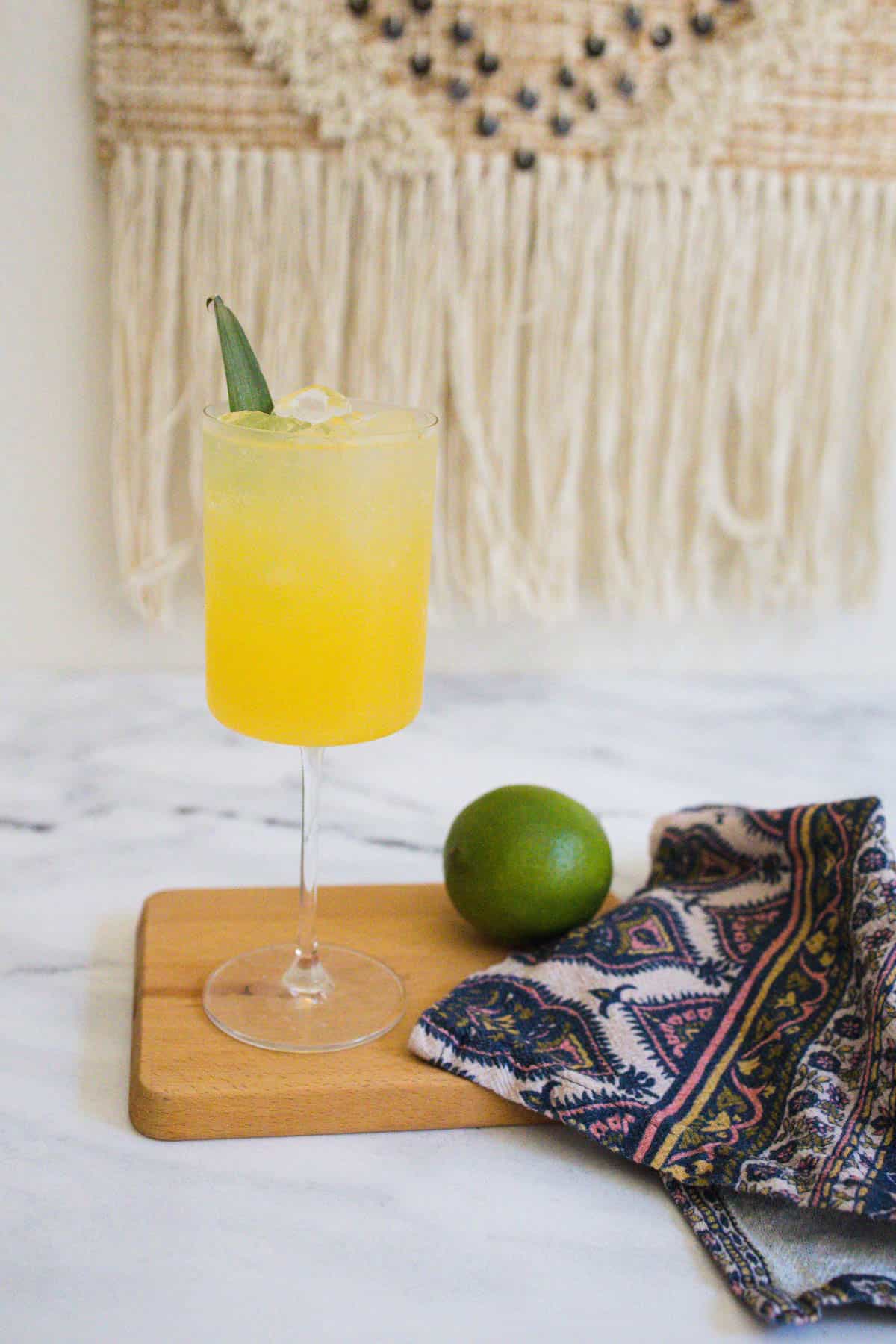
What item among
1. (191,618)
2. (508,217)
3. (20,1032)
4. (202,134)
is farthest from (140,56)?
(20,1032)

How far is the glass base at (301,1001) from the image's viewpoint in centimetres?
81

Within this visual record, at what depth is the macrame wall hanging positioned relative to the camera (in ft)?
4.35

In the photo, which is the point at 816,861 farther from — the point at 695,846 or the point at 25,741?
the point at 25,741

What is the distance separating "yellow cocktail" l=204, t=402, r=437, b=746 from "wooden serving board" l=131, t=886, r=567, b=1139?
0.58 feet

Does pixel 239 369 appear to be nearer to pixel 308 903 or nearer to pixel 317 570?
pixel 317 570

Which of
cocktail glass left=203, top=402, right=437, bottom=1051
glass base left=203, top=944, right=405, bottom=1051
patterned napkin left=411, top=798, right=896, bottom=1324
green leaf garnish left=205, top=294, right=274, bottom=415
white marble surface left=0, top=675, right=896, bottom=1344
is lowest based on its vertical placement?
white marble surface left=0, top=675, right=896, bottom=1344

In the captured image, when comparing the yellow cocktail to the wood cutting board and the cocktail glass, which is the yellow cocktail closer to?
the cocktail glass

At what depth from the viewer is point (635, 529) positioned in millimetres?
1484

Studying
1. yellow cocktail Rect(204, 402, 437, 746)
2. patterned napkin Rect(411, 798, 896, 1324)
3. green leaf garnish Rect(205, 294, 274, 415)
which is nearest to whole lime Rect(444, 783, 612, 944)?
patterned napkin Rect(411, 798, 896, 1324)

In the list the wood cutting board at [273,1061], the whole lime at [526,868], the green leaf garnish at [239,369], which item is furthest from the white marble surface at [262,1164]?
the green leaf garnish at [239,369]

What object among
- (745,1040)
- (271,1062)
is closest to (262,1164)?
(271,1062)

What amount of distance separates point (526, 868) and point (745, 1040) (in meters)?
0.17

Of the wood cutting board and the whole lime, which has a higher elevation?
the whole lime

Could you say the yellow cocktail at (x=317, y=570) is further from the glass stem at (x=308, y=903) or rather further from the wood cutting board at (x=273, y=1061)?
the wood cutting board at (x=273, y=1061)
